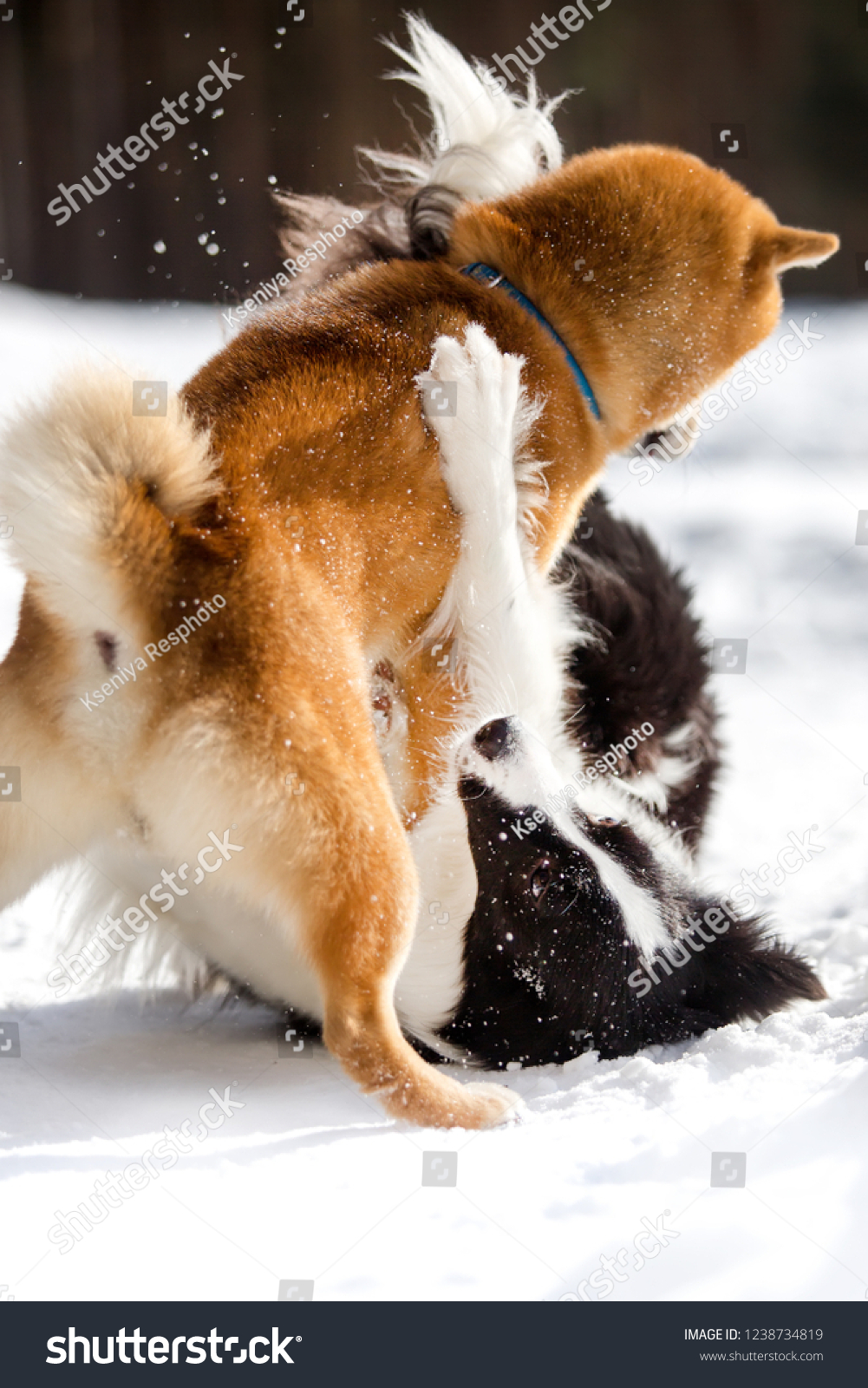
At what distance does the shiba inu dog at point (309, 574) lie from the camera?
3.73 feet

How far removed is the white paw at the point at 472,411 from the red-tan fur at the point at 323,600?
0.03 metres

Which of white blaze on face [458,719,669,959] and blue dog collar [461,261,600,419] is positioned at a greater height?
blue dog collar [461,261,600,419]

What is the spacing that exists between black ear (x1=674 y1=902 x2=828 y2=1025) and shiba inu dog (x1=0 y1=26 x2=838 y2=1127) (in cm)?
10

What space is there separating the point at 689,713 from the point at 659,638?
0.16 meters

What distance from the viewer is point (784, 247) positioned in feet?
5.63

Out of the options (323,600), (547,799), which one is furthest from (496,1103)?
(323,600)

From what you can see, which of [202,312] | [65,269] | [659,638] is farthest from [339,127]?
[659,638]

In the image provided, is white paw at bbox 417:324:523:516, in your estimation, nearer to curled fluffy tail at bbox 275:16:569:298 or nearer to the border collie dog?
the border collie dog

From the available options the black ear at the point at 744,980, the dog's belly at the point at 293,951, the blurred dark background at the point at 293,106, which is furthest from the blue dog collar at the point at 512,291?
the blurred dark background at the point at 293,106

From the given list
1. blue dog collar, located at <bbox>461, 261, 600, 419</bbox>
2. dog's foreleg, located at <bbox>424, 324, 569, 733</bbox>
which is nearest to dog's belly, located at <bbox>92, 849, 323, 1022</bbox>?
dog's foreleg, located at <bbox>424, 324, 569, 733</bbox>

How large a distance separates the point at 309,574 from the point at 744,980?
896mm

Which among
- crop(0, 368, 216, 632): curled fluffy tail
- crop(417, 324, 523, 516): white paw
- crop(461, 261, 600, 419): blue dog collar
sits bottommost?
crop(0, 368, 216, 632): curled fluffy tail

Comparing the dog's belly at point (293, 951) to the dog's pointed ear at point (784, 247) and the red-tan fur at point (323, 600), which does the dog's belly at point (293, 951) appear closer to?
the red-tan fur at point (323, 600)

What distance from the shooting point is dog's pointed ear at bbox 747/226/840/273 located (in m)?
1.71
